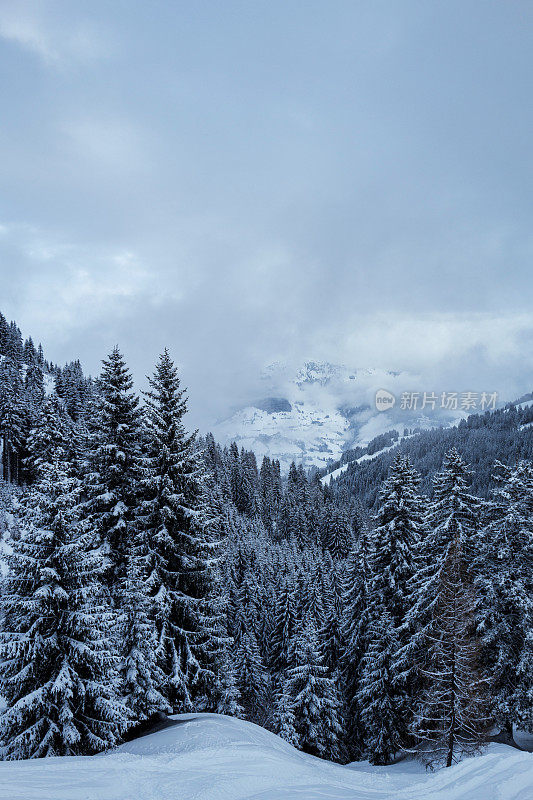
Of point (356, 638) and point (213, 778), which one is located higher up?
point (213, 778)

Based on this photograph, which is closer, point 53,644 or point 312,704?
point 53,644

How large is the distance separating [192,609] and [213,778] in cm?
810

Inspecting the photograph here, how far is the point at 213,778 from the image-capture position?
7852 mm

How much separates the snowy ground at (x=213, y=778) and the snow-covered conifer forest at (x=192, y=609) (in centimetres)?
202

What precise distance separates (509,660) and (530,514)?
20.4 feet

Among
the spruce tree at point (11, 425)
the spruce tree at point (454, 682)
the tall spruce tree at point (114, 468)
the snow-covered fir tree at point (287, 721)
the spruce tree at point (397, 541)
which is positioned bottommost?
the snow-covered fir tree at point (287, 721)

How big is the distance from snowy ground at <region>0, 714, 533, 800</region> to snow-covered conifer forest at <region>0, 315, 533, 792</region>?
202 centimetres

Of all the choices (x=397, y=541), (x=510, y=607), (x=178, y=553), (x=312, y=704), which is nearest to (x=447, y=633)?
(x=510, y=607)

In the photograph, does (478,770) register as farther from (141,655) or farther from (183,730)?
(141,655)

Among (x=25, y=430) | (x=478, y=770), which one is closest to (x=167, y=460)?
(x=478, y=770)

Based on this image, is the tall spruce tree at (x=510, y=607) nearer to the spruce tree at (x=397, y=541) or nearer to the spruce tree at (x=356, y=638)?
the spruce tree at (x=397, y=541)

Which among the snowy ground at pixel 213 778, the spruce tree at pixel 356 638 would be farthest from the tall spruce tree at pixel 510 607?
the snowy ground at pixel 213 778

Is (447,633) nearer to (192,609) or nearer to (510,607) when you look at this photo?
(510,607)

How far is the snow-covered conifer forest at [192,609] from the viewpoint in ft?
34.8
